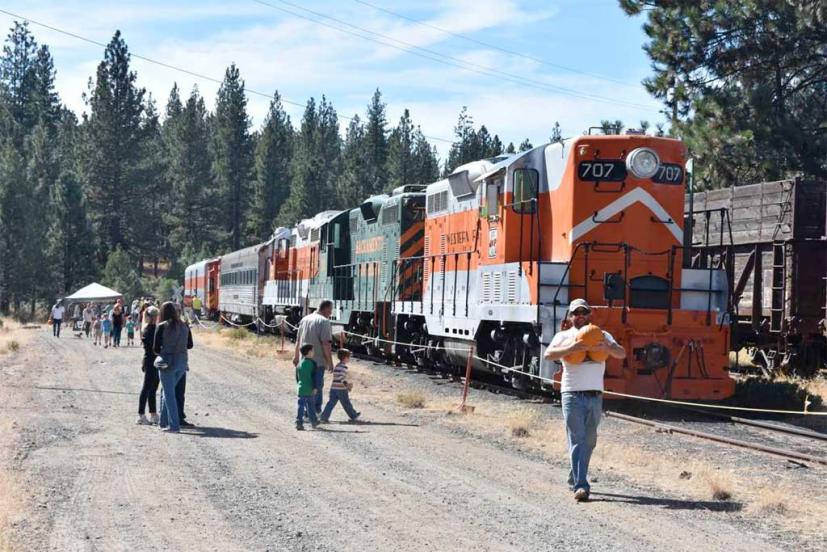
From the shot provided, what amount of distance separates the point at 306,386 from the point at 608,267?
16.3 feet

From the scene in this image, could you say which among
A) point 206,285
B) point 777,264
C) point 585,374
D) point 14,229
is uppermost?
point 14,229

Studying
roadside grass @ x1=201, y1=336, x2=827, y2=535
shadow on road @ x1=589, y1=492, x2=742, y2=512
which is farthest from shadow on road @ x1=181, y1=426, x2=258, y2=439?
shadow on road @ x1=589, y1=492, x2=742, y2=512

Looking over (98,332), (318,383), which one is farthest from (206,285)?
(318,383)

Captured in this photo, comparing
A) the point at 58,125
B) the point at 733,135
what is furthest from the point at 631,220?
the point at 58,125

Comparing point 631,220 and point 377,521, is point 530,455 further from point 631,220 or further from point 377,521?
point 631,220

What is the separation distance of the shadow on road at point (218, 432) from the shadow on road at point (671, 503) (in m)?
4.92

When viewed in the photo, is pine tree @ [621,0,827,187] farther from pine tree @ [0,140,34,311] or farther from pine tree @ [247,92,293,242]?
pine tree @ [247,92,293,242]

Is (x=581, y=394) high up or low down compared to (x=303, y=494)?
up

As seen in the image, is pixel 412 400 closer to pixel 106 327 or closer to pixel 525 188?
pixel 525 188

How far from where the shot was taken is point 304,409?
1291cm

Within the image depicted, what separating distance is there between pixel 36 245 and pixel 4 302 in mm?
6749

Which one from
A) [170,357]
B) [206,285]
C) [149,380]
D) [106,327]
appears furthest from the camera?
[206,285]

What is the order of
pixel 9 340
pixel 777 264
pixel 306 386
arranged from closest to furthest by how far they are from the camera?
pixel 306 386 → pixel 777 264 → pixel 9 340

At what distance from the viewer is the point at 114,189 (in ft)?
266
